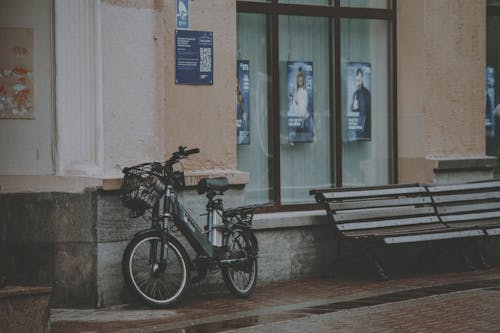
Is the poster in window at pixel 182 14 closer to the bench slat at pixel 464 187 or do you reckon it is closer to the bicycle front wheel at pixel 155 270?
the bicycle front wheel at pixel 155 270

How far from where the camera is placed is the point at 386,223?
10844 millimetres

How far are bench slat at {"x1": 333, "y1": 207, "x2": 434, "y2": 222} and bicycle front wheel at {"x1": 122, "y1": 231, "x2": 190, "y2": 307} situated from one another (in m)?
2.09

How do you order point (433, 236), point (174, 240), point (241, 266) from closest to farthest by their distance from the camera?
1. point (174, 240)
2. point (241, 266)
3. point (433, 236)

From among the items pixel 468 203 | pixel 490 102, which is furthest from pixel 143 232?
pixel 490 102

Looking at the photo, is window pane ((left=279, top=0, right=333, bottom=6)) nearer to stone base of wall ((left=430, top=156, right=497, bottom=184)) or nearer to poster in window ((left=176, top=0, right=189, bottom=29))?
poster in window ((left=176, top=0, right=189, bottom=29))

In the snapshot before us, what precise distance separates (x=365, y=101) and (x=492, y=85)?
2011 mm

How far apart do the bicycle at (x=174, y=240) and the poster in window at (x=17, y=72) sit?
1.18 m

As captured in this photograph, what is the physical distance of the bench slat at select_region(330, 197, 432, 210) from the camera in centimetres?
1071

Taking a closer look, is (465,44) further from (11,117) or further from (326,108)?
(11,117)

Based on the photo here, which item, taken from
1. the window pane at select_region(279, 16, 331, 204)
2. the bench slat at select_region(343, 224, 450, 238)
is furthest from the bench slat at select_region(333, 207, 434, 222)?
the window pane at select_region(279, 16, 331, 204)

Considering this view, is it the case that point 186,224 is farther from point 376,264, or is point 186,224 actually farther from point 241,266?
point 376,264

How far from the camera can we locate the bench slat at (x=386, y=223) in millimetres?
10547

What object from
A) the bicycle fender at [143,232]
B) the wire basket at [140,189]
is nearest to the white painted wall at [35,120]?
the wire basket at [140,189]

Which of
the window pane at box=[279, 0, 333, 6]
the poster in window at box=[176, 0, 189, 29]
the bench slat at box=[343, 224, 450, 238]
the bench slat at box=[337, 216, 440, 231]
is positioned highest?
the window pane at box=[279, 0, 333, 6]
